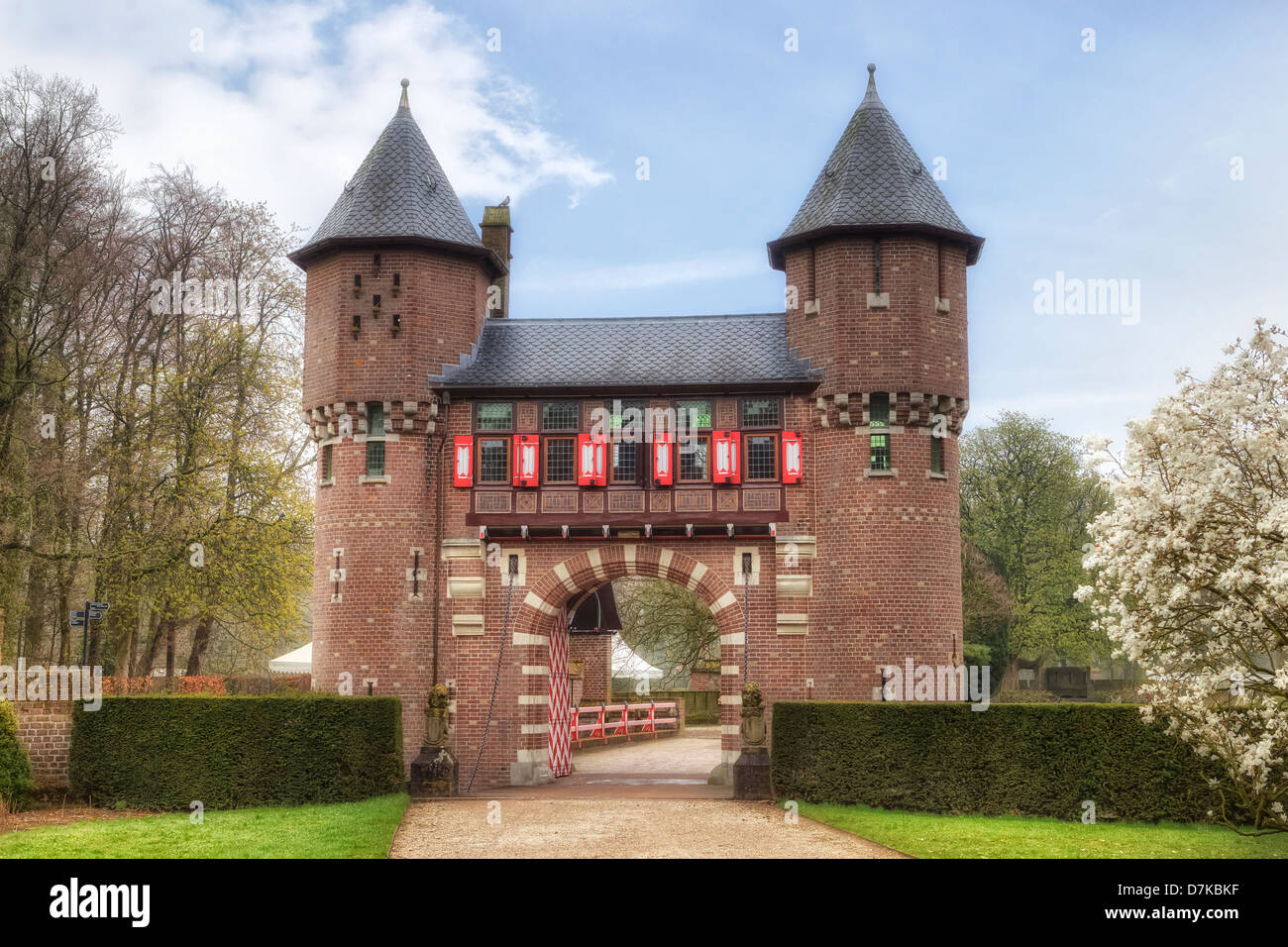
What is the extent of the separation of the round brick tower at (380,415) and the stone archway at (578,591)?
1.89 meters

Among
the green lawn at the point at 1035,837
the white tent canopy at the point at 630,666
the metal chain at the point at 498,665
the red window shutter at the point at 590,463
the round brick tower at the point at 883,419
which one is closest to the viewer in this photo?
the green lawn at the point at 1035,837

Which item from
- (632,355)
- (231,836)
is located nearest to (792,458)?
(632,355)

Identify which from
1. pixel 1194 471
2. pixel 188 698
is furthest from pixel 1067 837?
A: pixel 188 698

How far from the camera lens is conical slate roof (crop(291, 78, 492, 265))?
2417 cm

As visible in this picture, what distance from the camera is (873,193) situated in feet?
78.1

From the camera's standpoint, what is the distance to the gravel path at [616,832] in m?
14.4

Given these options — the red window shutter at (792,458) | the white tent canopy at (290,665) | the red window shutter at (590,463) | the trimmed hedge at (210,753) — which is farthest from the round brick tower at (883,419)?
the white tent canopy at (290,665)

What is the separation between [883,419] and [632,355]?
5105 millimetres

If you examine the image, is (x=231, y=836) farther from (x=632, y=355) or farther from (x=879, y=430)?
(x=879, y=430)

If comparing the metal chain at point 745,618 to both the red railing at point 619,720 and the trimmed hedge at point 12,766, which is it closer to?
the red railing at point 619,720

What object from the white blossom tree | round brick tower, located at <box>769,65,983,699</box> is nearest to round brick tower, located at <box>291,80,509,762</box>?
round brick tower, located at <box>769,65,983,699</box>

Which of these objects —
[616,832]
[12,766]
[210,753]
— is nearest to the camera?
[616,832]

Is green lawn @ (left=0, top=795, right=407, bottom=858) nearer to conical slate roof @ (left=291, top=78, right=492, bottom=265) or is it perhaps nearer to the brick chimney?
conical slate roof @ (left=291, top=78, right=492, bottom=265)

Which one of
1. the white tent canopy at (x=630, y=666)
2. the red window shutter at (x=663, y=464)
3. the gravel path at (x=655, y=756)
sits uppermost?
the red window shutter at (x=663, y=464)
